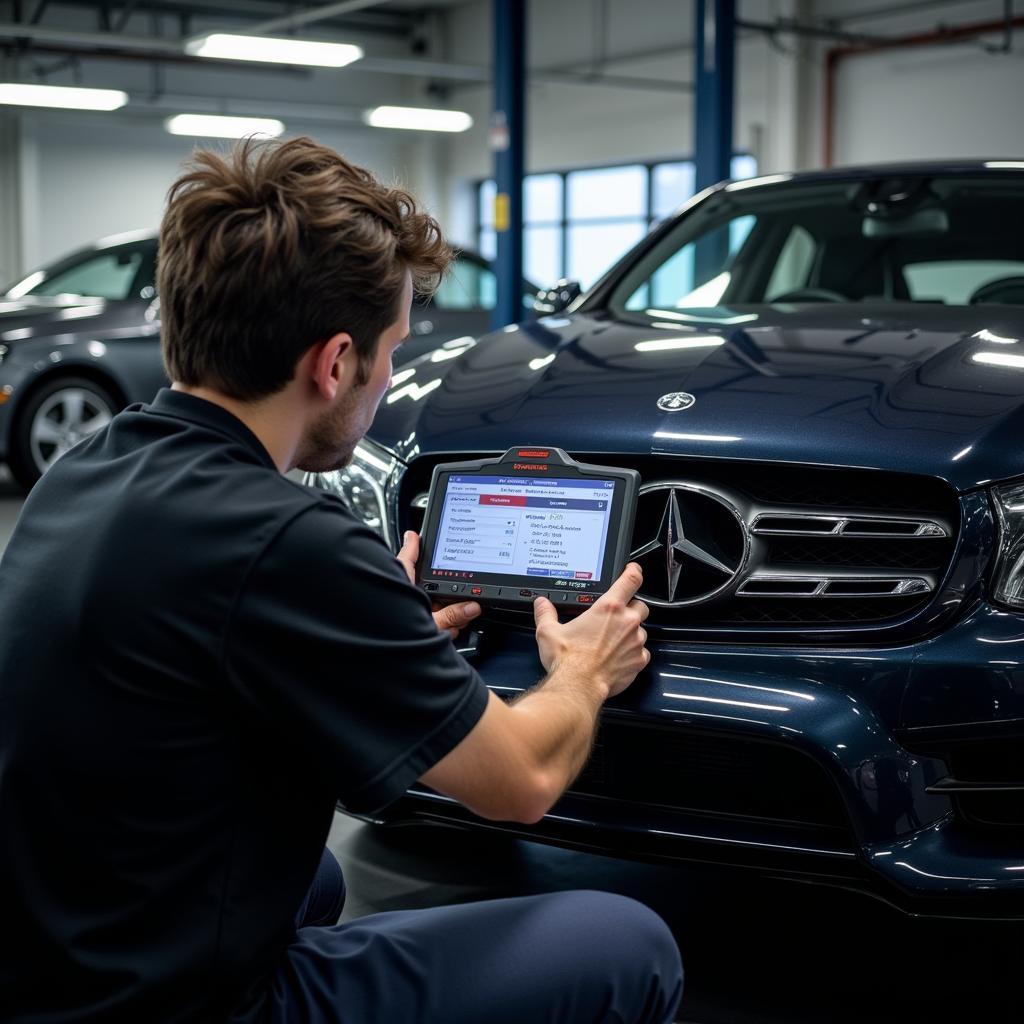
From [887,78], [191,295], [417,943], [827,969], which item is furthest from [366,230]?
[887,78]

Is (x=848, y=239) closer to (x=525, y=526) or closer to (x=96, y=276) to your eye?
(x=525, y=526)

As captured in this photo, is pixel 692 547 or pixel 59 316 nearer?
pixel 692 547

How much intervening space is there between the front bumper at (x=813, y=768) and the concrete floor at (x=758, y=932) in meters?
0.08

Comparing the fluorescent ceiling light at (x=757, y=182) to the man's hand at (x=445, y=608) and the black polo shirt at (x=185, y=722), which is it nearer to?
the man's hand at (x=445, y=608)

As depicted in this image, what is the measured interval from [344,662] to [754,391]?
1208mm

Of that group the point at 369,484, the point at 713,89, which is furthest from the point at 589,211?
the point at 369,484

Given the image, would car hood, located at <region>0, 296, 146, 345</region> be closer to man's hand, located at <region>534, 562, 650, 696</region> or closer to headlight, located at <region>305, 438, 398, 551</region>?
headlight, located at <region>305, 438, 398, 551</region>

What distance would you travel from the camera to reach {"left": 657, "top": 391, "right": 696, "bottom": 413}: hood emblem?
88.0 inches

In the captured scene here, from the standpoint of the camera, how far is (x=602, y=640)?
1692 millimetres

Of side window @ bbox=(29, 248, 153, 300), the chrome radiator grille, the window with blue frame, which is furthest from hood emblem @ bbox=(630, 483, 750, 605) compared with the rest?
the window with blue frame

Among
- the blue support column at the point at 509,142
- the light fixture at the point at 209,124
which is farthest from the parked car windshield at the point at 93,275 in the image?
the light fixture at the point at 209,124

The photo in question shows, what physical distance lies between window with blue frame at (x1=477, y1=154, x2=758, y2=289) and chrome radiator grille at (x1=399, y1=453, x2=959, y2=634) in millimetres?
13690

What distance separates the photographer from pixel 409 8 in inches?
689

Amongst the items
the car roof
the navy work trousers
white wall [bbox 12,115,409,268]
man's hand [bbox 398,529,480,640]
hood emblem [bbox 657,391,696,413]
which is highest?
white wall [bbox 12,115,409,268]
